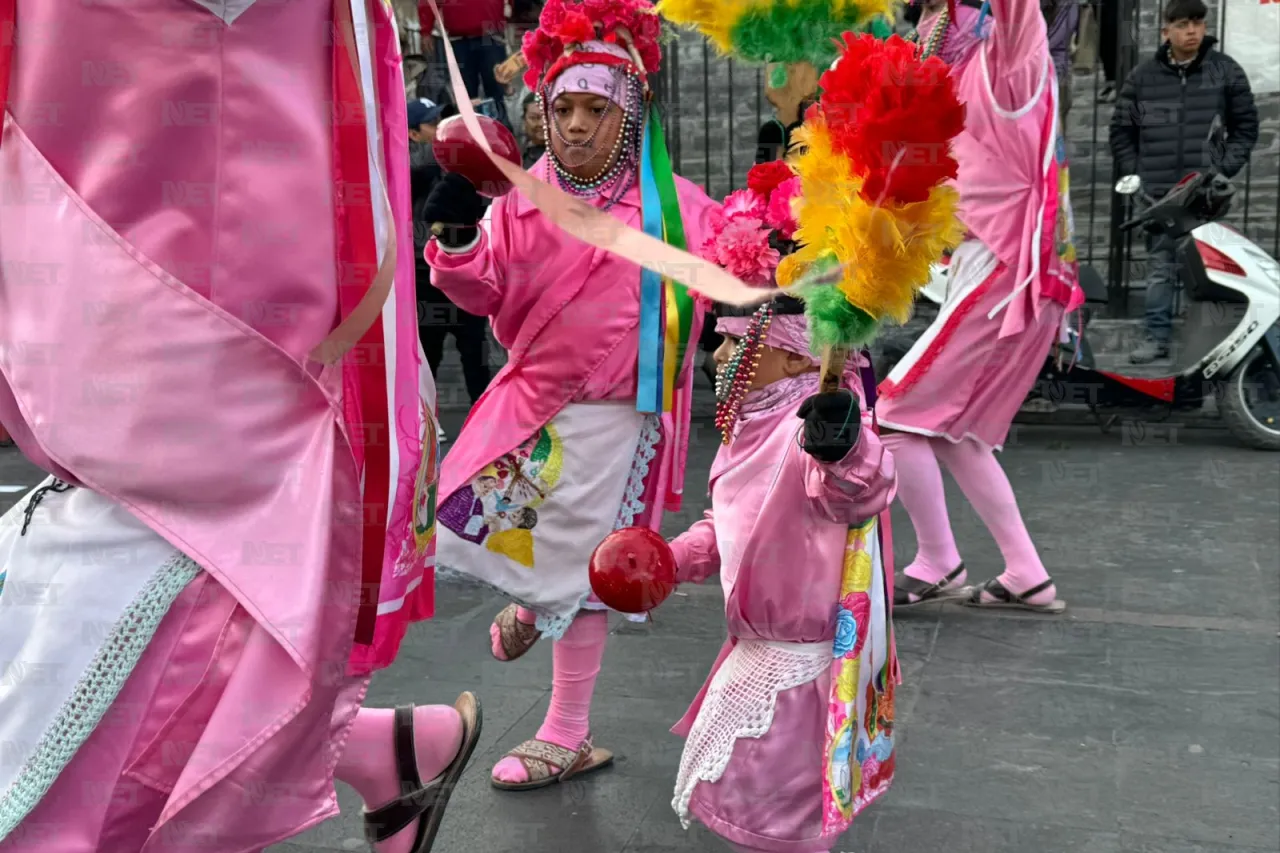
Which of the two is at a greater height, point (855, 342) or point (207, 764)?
point (855, 342)

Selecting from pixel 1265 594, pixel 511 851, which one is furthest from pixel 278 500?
pixel 1265 594

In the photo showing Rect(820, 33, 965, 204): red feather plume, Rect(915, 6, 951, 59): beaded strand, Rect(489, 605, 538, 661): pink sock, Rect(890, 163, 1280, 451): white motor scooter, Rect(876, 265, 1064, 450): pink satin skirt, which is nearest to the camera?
Rect(820, 33, 965, 204): red feather plume

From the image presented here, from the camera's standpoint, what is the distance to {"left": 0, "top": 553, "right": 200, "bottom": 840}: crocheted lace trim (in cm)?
155


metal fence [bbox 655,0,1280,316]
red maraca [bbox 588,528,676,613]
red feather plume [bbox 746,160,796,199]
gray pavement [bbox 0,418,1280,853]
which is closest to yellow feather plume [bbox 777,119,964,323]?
red feather plume [bbox 746,160,796,199]

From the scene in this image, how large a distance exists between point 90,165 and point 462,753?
3.99 feet

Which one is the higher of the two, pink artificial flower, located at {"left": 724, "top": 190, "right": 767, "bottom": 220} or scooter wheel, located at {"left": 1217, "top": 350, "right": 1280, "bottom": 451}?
pink artificial flower, located at {"left": 724, "top": 190, "right": 767, "bottom": 220}

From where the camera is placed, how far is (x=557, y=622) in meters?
3.03

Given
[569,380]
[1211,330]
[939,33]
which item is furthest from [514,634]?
[1211,330]

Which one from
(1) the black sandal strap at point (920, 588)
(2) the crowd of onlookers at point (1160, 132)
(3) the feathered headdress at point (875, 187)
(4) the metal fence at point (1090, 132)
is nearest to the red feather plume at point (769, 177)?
(3) the feathered headdress at point (875, 187)

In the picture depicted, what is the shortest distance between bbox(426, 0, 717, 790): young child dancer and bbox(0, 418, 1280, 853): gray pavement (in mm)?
236

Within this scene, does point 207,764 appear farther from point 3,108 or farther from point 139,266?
point 3,108

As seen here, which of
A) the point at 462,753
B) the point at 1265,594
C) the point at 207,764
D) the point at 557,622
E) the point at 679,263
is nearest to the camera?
the point at 207,764

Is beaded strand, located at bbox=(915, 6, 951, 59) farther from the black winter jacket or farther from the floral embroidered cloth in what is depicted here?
the black winter jacket

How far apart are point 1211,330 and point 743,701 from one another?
5106 mm
